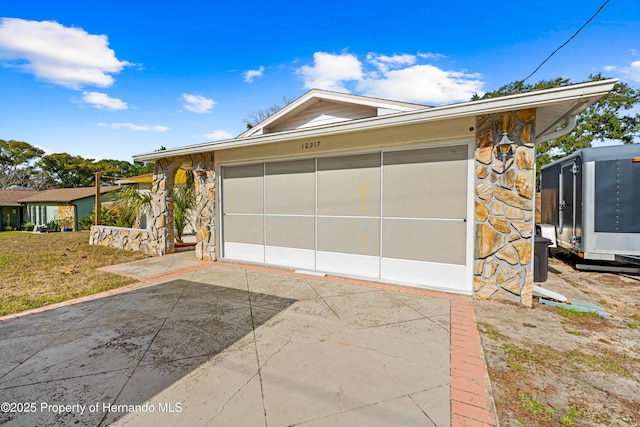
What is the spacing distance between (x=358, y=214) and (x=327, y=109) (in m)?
3.51

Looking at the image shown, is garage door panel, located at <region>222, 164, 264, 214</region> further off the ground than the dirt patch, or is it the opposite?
garage door panel, located at <region>222, 164, 264, 214</region>

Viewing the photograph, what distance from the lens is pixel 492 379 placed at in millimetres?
2445

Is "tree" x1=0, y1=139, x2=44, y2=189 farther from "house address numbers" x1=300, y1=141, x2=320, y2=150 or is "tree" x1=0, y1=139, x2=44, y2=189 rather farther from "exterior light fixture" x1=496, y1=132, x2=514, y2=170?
"exterior light fixture" x1=496, y1=132, x2=514, y2=170

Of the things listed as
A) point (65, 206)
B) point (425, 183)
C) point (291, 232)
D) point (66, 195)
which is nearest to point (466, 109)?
point (425, 183)

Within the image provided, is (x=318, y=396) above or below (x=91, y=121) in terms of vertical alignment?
below

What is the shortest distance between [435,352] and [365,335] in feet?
2.51

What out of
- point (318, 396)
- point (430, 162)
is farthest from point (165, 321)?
point (430, 162)

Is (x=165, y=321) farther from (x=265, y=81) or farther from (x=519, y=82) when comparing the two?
(x=519, y=82)

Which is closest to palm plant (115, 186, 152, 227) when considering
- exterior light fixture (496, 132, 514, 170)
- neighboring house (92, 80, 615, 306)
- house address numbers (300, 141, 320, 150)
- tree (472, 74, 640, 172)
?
neighboring house (92, 80, 615, 306)

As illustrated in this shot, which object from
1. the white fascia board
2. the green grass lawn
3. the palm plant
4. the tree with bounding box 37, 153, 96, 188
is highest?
the tree with bounding box 37, 153, 96, 188

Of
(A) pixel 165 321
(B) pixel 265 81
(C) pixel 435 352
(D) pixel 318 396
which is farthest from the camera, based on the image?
(B) pixel 265 81

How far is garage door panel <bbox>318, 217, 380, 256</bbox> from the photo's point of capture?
18.2 ft

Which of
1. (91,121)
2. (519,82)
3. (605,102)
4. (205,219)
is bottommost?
(205,219)

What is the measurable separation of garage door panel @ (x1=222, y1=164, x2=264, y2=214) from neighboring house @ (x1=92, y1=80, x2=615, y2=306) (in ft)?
0.11
